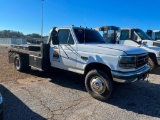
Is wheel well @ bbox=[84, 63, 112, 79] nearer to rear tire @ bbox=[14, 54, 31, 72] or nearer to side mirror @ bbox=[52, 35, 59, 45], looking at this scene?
side mirror @ bbox=[52, 35, 59, 45]

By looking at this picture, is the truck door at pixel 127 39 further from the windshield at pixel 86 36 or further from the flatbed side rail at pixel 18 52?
the flatbed side rail at pixel 18 52

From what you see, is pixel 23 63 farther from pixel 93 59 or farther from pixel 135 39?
pixel 135 39

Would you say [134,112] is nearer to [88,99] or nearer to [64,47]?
[88,99]

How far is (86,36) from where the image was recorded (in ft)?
20.9

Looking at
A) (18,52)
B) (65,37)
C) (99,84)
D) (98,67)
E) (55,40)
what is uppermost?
(65,37)

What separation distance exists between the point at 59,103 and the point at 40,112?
2.38ft

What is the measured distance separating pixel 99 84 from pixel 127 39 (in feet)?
18.1

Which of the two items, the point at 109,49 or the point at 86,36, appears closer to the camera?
the point at 109,49

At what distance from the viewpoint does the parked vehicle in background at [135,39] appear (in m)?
8.89

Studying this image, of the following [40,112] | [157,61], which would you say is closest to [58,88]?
[40,112]

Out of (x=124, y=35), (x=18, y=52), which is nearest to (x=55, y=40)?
(x=18, y=52)

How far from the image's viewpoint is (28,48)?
25.4 feet

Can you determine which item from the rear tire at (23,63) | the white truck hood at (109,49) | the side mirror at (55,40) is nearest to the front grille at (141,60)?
the white truck hood at (109,49)

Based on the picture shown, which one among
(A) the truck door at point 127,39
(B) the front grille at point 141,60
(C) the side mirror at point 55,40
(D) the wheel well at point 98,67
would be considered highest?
(A) the truck door at point 127,39
